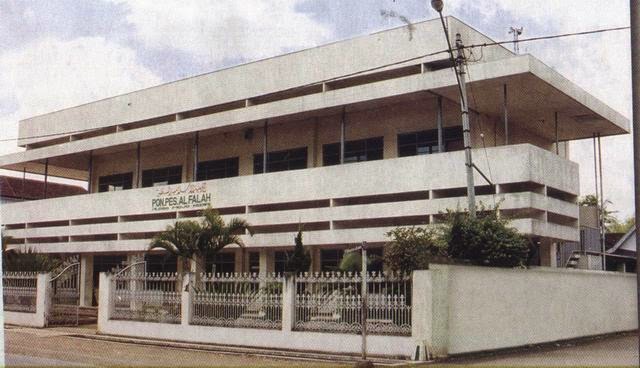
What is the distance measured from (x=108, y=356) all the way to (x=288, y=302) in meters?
4.20

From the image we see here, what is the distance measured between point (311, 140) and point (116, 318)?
12.5m

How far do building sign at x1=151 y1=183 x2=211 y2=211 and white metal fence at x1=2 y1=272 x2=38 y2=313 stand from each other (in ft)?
27.3

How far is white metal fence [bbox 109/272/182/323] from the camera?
20094 mm

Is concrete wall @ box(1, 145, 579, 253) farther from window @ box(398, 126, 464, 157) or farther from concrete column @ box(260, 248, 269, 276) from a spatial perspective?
window @ box(398, 126, 464, 157)

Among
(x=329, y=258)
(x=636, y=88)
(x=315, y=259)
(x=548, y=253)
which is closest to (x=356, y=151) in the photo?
(x=329, y=258)

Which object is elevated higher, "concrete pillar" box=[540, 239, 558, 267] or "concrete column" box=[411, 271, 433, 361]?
"concrete pillar" box=[540, 239, 558, 267]

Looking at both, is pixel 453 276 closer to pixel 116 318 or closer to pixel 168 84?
pixel 116 318

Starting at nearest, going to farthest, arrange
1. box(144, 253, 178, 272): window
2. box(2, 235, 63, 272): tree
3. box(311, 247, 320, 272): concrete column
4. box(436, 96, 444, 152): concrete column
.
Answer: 1. box(436, 96, 444, 152): concrete column
2. box(2, 235, 63, 272): tree
3. box(311, 247, 320, 272): concrete column
4. box(144, 253, 178, 272): window

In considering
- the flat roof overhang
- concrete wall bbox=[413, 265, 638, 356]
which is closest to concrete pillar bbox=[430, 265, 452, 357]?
concrete wall bbox=[413, 265, 638, 356]

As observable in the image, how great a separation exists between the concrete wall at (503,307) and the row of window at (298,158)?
769 centimetres

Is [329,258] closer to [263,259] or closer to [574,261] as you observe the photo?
[263,259]

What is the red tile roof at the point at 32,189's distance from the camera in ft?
193

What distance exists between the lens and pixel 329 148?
30.9 metres

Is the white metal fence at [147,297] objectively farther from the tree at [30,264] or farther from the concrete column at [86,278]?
the concrete column at [86,278]
